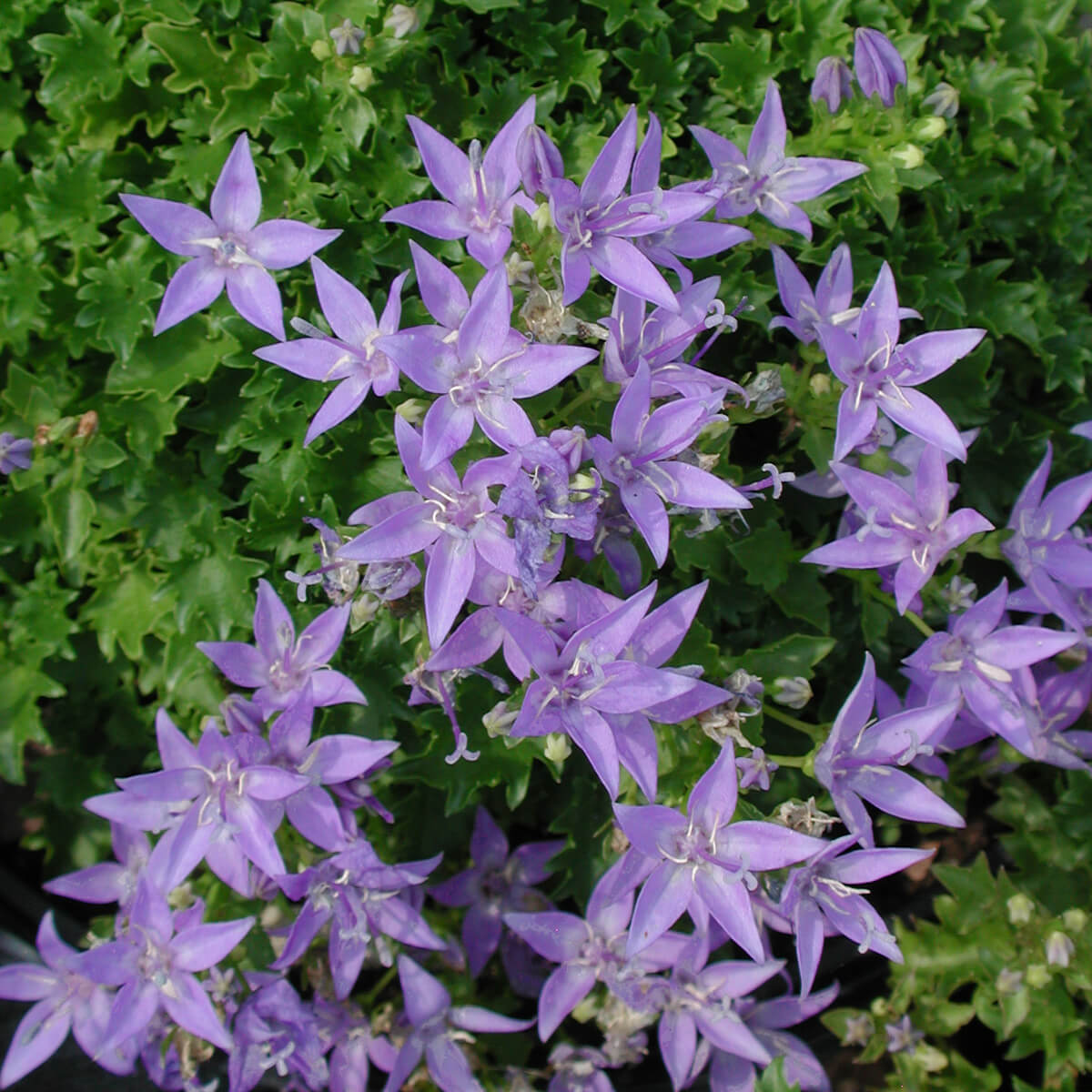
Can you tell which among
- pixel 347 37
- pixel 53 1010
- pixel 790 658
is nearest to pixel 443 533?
pixel 790 658

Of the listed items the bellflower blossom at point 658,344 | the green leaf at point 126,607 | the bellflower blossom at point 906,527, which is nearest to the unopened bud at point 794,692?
the bellflower blossom at point 906,527

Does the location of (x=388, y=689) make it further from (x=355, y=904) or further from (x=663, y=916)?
(x=663, y=916)

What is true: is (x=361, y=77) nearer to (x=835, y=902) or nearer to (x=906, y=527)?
(x=906, y=527)

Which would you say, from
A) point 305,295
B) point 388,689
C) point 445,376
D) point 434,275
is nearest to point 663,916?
point 388,689

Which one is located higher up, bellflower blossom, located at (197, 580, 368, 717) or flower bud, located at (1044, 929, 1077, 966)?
bellflower blossom, located at (197, 580, 368, 717)

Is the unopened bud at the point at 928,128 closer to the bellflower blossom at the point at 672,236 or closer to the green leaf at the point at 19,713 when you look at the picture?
the bellflower blossom at the point at 672,236

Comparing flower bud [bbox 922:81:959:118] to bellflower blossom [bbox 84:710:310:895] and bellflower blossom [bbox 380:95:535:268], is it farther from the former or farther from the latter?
bellflower blossom [bbox 84:710:310:895]

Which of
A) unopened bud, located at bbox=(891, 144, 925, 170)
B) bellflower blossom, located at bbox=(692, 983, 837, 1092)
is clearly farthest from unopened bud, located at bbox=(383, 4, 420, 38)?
bellflower blossom, located at bbox=(692, 983, 837, 1092)
